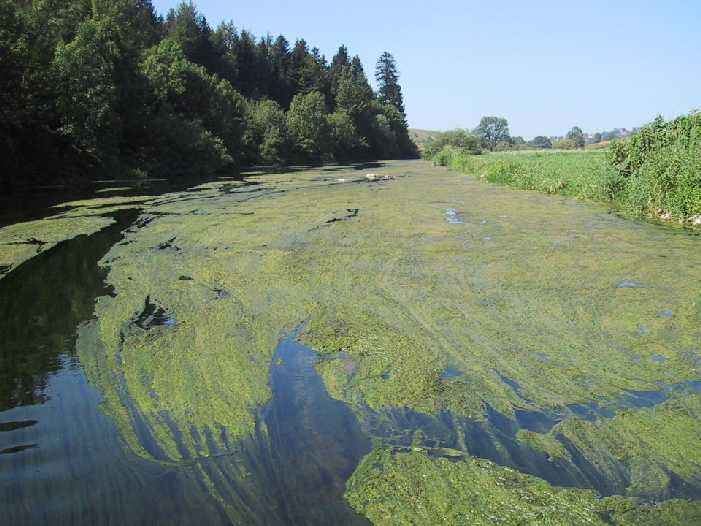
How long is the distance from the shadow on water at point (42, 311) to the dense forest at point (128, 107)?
1168 centimetres

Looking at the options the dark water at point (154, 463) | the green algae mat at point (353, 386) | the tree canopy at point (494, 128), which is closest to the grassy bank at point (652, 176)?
the green algae mat at point (353, 386)

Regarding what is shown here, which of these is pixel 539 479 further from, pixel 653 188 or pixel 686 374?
pixel 653 188

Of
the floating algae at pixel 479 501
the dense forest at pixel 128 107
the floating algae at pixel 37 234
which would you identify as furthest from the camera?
the dense forest at pixel 128 107

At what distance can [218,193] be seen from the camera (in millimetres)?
17000

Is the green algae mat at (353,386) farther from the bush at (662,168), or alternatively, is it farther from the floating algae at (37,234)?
the bush at (662,168)

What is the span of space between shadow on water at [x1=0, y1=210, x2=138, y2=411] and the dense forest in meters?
11.7

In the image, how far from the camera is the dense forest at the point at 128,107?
19.0 meters

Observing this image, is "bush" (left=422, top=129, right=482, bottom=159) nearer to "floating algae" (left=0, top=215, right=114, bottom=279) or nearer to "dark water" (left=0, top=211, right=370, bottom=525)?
"floating algae" (left=0, top=215, right=114, bottom=279)

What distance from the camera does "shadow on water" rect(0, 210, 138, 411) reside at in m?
3.69

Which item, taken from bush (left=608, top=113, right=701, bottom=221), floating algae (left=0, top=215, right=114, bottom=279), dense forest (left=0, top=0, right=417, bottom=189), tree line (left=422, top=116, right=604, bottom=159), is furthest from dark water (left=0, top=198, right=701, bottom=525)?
tree line (left=422, top=116, right=604, bottom=159)

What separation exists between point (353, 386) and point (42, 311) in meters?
3.44

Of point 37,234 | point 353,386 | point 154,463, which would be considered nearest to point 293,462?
point 154,463

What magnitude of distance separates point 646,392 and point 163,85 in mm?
31510

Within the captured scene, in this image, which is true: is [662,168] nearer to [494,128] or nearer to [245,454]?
[245,454]
